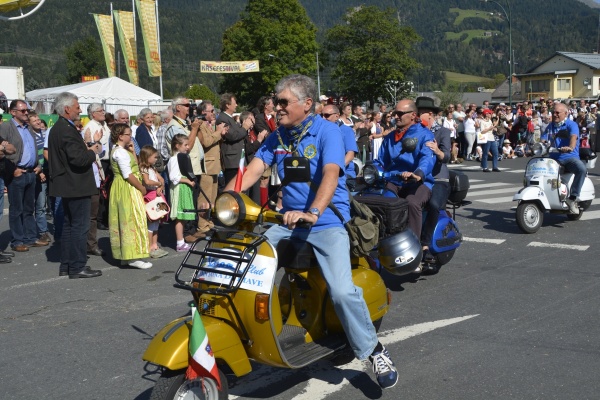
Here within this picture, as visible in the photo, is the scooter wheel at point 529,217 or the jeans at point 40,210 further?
the jeans at point 40,210

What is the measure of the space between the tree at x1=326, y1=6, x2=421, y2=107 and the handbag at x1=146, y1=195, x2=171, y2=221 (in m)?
86.1

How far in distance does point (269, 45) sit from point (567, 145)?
71.1m

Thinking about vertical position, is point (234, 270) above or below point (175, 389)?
above

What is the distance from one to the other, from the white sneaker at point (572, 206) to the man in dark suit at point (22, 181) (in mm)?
7659

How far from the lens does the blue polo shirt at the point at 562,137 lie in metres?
10.7

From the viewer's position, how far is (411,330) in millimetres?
5953

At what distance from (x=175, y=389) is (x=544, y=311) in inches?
154

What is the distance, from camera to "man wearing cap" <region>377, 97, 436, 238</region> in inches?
288

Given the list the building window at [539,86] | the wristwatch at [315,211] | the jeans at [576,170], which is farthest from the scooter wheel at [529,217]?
the building window at [539,86]

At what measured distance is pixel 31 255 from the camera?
376 inches

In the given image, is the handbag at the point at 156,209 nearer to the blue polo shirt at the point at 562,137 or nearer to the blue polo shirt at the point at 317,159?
the blue polo shirt at the point at 317,159

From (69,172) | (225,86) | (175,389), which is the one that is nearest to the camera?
(175,389)

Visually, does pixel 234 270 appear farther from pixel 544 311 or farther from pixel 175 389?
pixel 544 311

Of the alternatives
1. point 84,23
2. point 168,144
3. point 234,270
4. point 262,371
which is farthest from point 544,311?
point 84,23
